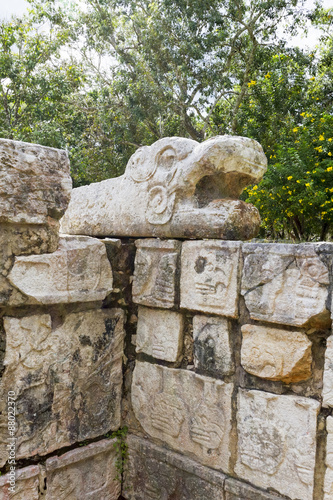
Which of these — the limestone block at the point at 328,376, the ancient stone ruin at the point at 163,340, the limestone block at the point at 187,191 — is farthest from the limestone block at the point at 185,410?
the limestone block at the point at 187,191

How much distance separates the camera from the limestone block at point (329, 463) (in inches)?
68.3

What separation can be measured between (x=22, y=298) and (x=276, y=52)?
8.38 m

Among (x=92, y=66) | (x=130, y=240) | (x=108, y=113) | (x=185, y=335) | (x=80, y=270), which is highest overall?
(x=92, y=66)

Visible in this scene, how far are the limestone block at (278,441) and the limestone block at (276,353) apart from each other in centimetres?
11

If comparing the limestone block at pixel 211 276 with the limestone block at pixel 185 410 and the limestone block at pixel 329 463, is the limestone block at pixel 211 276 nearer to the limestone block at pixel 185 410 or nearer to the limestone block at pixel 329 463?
the limestone block at pixel 185 410

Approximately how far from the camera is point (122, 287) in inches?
103

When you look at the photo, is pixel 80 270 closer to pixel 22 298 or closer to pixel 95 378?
pixel 22 298

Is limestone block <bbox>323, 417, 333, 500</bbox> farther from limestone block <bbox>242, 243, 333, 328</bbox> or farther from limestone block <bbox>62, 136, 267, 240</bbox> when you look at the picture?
limestone block <bbox>62, 136, 267, 240</bbox>

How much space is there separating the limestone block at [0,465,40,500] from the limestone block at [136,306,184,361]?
33.6 inches

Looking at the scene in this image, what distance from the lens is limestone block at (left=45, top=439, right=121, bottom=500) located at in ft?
7.48

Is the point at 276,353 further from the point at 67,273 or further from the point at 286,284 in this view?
the point at 67,273

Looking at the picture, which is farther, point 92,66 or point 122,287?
point 92,66

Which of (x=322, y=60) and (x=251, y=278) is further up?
(x=322, y=60)

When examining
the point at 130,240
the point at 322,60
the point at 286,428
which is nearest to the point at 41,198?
the point at 130,240
